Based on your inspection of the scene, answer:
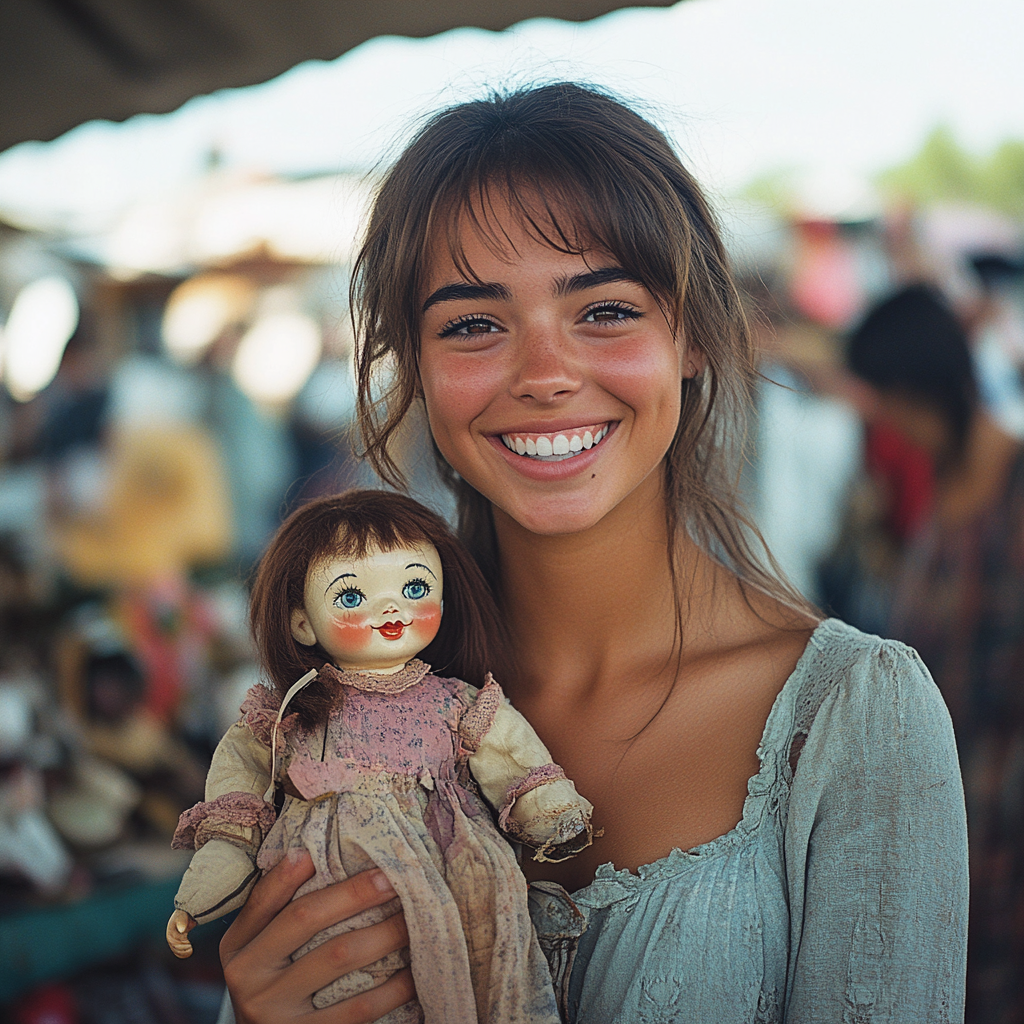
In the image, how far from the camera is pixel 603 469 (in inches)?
51.0

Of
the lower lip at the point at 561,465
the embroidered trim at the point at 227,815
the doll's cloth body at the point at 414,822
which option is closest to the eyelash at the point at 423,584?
the doll's cloth body at the point at 414,822

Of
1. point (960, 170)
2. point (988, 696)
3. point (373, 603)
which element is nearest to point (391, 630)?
point (373, 603)

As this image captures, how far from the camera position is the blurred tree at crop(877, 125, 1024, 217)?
686 inches

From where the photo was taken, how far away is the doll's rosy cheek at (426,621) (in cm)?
118

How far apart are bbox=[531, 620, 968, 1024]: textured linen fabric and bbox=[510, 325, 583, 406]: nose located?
1.75 ft

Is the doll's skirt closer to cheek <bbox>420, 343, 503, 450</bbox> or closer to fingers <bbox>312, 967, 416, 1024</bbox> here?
fingers <bbox>312, 967, 416, 1024</bbox>

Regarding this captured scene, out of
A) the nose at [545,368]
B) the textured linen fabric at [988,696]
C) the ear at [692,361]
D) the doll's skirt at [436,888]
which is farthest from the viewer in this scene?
the textured linen fabric at [988,696]

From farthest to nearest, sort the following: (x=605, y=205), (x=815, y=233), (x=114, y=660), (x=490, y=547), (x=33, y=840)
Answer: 1. (x=815, y=233)
2. (x=114, y=660)
3. (x=33, y=840)
4. (x=490, y=547)
5. (x=605, y=205)

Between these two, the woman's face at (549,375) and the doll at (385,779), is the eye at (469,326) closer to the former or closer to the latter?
the woman's face at (549,375)

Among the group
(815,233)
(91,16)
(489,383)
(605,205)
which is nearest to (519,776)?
(489,383)

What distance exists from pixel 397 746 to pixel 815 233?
188 inches

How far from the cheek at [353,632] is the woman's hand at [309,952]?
26 centimetres

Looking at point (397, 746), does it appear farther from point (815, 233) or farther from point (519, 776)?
point (815, 233)

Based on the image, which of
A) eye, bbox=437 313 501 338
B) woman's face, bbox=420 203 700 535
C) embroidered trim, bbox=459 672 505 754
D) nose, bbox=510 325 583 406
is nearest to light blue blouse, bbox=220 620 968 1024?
embroidered trim, bbox=459 672 505 754
